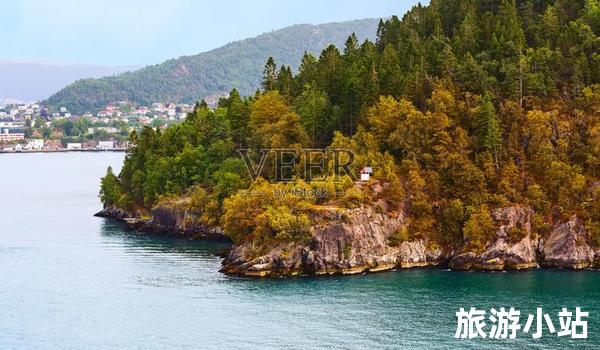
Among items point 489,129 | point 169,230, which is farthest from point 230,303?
point 169,230

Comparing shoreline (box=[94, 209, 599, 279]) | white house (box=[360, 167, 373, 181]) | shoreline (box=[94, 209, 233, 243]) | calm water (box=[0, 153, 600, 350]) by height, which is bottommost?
calm water (box=[0, 153, 600, 350])

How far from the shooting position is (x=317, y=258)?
85312 millimetres

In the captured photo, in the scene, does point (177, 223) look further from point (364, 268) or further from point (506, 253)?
point (506, 253)

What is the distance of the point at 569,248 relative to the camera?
286 feet

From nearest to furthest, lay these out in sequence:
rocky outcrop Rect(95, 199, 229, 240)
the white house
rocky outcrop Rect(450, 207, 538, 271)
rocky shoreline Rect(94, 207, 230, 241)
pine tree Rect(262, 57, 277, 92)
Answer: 1. rocky outcrop Rect(450, 207, 538, 271)
2. the white house
3. rocky shoreline Rect(94, 207, 230, 241)
4. rocky outcrop Rect(95, 199, 229, 240)
5. pine tree Rect(262, 57, 277, 92)

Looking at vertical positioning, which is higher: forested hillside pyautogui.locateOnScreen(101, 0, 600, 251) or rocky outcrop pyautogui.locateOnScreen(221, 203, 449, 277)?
forested hillside pyautogui.locateOnScreen(101, 0, 600, 251)

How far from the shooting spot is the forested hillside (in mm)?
90812

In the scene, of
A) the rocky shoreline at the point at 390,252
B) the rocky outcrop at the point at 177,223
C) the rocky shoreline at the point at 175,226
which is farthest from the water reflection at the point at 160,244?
the rocky shoreline at the point at 390,252

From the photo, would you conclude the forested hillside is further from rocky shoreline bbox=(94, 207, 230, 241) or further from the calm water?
the calm water

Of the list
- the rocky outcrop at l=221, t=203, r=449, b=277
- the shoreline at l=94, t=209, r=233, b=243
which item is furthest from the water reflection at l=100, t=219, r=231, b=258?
the rocky outcrop at l=221, t=203, r=449, b=277

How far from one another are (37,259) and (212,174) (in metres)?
25.7

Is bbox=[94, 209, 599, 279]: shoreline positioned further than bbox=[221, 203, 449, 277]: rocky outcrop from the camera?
No

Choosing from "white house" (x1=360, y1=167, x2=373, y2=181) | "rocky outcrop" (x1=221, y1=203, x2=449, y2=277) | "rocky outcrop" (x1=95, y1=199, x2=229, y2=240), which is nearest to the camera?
"rocky outcrop" (x1=221, y1=203, x2=449, y2=277)

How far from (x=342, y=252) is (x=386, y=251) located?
472 cm
